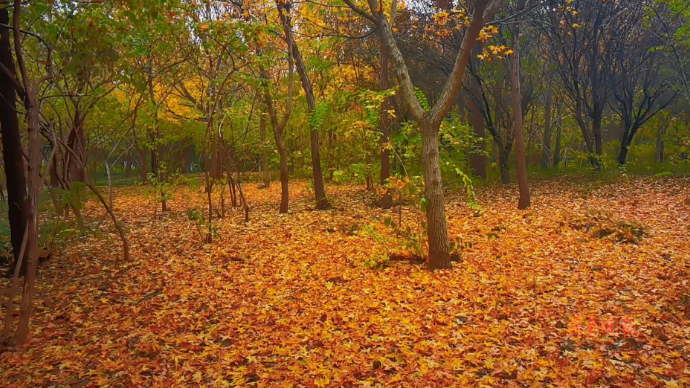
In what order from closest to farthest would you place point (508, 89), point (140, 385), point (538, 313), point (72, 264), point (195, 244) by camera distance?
point (140, 385) < point (538, 313) < point (72, 264) < point (195, 244) < point (508, 89)

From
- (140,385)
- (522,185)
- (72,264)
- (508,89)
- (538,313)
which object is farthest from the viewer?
(508,89)

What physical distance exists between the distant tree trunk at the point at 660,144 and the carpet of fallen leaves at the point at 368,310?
1607 centimetres

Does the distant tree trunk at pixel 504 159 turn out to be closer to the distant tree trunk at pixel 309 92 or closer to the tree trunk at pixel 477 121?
the tree trunk at pixel 477 121

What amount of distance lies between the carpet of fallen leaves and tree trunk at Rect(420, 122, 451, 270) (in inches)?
11.1

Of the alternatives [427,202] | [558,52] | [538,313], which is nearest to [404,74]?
[427,202]

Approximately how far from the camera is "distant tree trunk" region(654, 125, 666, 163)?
72.9 feet

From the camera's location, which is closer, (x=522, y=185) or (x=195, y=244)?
(x=195, y=244)

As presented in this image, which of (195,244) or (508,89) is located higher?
(508,89)

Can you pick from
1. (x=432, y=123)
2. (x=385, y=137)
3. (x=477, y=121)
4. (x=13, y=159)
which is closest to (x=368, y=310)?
(x=432, y=123)

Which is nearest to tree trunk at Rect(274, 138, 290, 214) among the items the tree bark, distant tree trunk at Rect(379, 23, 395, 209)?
distant tree trunk at Rect(379, 23, 395, 209)

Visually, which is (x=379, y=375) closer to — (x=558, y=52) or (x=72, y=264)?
(x=72, y=264)

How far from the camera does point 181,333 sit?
5.02m

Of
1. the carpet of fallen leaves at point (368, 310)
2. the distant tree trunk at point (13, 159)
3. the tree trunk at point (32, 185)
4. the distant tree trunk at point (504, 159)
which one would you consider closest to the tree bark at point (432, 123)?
the carpet of fallen leaves at point (368, 310)

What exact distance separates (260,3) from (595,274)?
9.16 meters
